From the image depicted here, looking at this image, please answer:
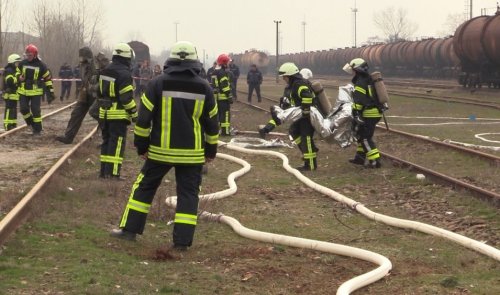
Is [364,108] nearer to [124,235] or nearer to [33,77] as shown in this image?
[124,235]

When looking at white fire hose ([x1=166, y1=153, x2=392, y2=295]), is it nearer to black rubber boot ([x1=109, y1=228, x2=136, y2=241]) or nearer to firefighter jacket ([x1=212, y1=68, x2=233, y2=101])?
black rubber boot ([x1=109, y1=228, x2=136, y2=241])

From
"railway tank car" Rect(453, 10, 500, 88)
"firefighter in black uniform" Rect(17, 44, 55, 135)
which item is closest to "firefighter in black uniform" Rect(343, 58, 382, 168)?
"firefighter in black uniform" Rect(17, 44, 55, 135)

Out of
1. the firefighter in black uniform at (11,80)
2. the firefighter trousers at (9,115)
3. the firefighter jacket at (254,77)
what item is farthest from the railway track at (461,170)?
the firefighter jacket at (254,77)

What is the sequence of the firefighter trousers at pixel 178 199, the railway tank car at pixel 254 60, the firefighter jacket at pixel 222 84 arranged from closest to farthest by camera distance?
1. the firefighter trousers at pixel 178 199
2. the firefighter jacket at pixel 222 84
3. the railway tank car at pixel 254 60

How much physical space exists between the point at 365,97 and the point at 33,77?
269 inches

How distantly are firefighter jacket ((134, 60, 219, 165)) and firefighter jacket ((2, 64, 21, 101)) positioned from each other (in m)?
9.90

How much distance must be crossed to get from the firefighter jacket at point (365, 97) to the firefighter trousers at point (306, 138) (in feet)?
2.62

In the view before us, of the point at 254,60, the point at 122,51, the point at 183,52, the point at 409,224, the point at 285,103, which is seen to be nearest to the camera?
the point at 183,52

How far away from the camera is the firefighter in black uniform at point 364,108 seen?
36.1 ft

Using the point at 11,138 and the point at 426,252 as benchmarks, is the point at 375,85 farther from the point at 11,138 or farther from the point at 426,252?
the point at 11,138

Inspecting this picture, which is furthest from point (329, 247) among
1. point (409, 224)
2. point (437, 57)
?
point (437, 57)

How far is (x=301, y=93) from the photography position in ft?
35.4

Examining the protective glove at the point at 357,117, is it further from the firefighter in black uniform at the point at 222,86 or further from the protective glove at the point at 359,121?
the firefighter in black uniform at the point at 222,86

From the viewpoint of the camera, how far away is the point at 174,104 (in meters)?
6.02
